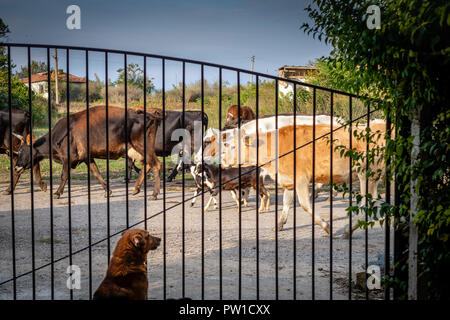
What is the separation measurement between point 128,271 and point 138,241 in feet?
0.97

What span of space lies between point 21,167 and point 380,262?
8538mm

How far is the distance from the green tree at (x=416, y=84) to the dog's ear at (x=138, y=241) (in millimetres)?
2161

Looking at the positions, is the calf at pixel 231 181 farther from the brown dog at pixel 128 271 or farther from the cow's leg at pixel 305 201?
the brown dog at pixel 128 271

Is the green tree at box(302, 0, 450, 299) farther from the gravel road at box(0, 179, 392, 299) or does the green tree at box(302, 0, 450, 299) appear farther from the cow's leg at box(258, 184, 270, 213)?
the cow's leg at box(258, 184, 270, 213)

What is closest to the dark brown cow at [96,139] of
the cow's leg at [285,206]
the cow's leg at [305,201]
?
the cow's leg at [285,206]

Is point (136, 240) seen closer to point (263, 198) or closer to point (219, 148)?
point (219, 148)

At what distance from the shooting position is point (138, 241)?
481 cm

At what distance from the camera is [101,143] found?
1248cm

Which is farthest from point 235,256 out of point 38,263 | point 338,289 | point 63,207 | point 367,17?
point 63,207

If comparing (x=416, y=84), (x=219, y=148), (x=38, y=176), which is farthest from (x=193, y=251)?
(x=38, y=176)

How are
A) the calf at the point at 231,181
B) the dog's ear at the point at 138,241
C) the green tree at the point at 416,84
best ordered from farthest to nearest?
the calf at the point at 231,181
the dog's ear at the point at 138,241
the green tree at the point at 416,84

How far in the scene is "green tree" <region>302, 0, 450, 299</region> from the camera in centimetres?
353

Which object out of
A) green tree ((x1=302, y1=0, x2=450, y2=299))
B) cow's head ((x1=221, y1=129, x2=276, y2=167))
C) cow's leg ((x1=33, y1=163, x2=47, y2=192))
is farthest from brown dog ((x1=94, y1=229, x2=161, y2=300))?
cow's leg ((x1=33, y1=163, x2=47, y2=192))

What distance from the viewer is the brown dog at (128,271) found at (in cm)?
439
